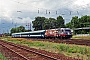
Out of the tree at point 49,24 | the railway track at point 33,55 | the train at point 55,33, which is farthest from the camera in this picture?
the tree at point 49,24

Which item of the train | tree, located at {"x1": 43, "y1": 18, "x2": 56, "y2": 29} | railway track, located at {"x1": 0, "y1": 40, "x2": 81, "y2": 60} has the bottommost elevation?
railway track, located at {"x1": 0, "y1": 40, "x2": 81, "y2": 60}

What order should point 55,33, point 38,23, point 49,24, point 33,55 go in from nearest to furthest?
1. point 33,55
2. point 55,33
3. point 49,24
4. point 38,23

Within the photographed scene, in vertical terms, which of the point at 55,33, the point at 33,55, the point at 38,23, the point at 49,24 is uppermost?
the point at 38,23

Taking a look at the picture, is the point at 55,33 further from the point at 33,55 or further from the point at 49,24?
the point at 49,24

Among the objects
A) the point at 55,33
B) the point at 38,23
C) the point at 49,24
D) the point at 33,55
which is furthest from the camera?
the point at 38,23

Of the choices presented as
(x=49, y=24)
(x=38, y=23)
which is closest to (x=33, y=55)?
(x=49, y=24)

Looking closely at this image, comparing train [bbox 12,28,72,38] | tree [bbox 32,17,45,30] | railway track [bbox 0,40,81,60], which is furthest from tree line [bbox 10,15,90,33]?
railway track [bbox 0,40,81,60]

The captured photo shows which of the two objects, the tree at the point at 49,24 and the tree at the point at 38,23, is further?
the tree at the point at 38,23

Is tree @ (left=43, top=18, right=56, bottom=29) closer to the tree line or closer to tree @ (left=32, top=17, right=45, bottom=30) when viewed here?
the tree line

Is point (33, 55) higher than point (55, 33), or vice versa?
point (55, 33)

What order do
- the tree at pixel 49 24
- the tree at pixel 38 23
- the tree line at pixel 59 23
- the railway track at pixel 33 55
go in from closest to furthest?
the railway track at pixel 33 55 → the tree line at pixel 59 23 → the tree at pixel 49 24 → the tree at pixel 38 23

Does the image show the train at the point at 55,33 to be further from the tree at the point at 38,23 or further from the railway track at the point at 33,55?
the tree at the point at 38,23

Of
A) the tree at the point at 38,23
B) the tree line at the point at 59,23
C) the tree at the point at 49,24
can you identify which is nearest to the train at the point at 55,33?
the tree line at the point at 59,23

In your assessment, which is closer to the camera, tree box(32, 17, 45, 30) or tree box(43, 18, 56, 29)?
tree box(43, 18, 56, 29)
